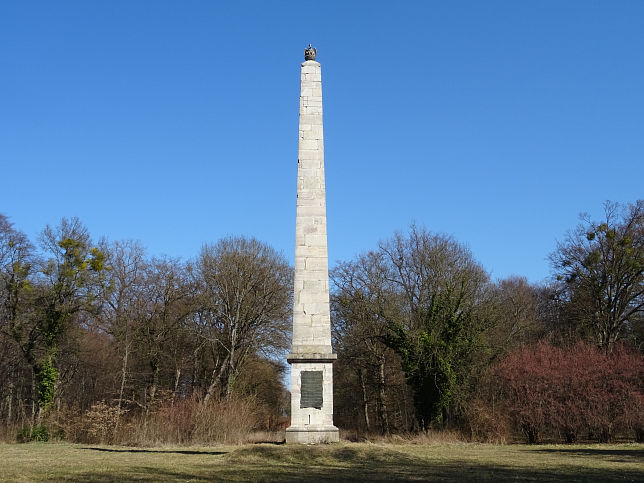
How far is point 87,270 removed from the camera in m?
27.8

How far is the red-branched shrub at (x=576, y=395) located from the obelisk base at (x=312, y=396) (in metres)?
8.72

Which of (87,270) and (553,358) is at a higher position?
(87,270)

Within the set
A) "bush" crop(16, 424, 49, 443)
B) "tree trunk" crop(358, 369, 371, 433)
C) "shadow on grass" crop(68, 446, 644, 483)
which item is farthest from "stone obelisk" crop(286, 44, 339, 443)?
"tree trunk" crop(358, 369, 371, 433)

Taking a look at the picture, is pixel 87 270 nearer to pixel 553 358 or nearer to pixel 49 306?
pixel 49 306

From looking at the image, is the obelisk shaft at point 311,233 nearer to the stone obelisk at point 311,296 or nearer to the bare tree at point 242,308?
the stone obelisk at point 311,296

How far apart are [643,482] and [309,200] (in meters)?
10.5

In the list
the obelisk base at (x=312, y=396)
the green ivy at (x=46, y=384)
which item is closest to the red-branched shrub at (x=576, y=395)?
the obelisk base at (x=312, y=396)

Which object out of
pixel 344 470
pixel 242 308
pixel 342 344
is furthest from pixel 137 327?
pixel 344 470

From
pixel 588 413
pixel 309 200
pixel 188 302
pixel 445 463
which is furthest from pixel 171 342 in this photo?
pixel 445 463

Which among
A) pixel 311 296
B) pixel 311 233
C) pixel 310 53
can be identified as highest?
pixel 310 53

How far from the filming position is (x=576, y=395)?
21031 millimetres

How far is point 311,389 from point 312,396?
0.56ft

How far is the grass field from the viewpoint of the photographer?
9906 mm

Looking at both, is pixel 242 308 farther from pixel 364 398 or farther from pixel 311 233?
pixel 311 233
